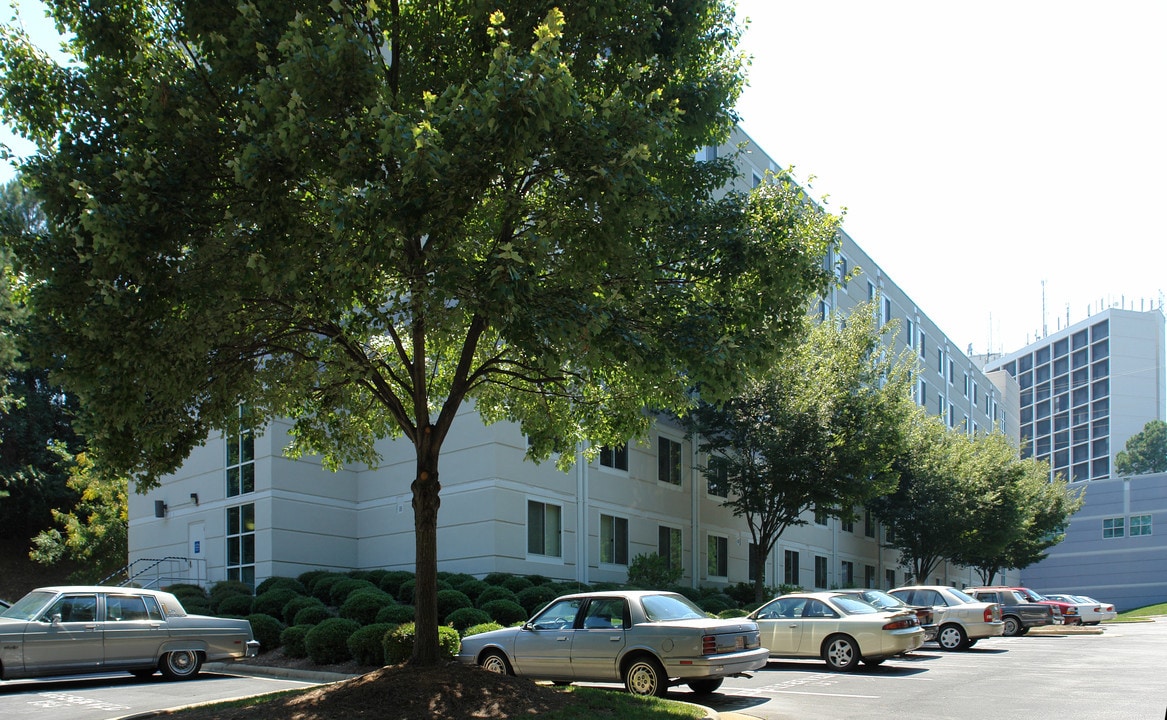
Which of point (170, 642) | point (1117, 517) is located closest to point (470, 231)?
point (170, 642)

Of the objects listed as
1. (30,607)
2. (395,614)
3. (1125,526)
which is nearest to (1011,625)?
(395,614)

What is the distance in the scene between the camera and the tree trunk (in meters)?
11.5

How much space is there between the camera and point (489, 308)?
9367mm

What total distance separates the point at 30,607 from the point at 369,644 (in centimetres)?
524

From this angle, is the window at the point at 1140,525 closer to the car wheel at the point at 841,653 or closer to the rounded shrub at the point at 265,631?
the car wheel at the point at 841,653

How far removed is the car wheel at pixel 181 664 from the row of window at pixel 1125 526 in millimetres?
84396

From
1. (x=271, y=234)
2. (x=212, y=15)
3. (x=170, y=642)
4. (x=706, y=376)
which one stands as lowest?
(x=170, y=642)

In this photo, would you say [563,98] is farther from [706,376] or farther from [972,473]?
[972,473]

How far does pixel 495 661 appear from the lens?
1448cm

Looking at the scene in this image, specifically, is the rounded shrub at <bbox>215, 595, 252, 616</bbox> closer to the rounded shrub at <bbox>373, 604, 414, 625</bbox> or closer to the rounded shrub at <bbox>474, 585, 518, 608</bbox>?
the rounded shrub at <bbox>373, 604, 414, 625</bbox>

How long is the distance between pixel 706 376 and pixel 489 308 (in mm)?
2803

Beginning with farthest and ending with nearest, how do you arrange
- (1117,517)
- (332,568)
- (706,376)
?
(1117,517)
(332,568)
(706,376)

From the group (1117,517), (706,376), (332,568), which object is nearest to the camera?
(706,376)

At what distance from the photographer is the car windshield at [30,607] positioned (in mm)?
15258
